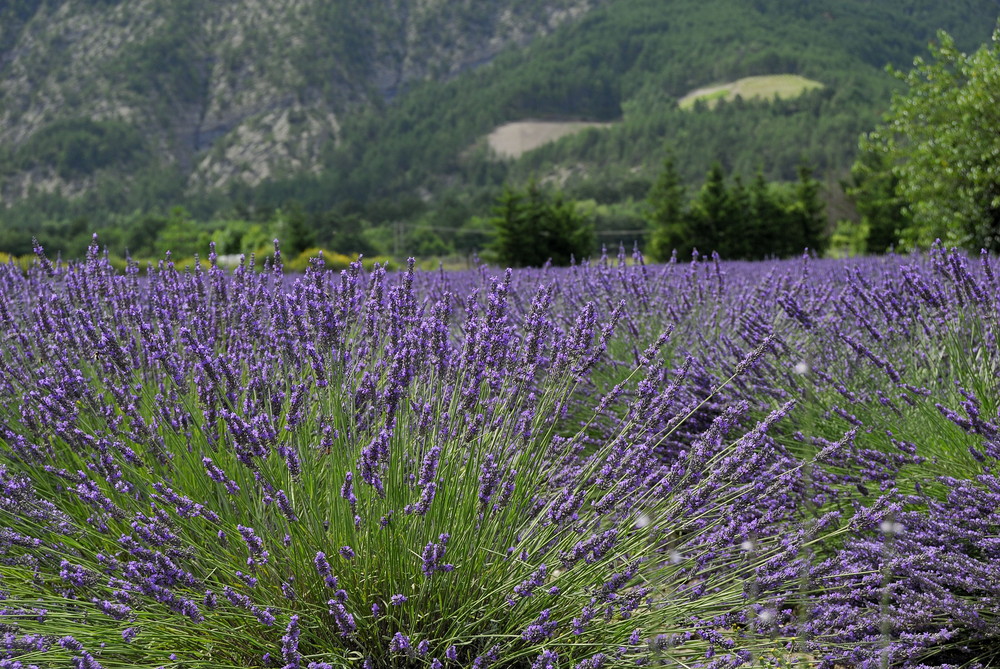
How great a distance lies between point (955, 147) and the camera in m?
14.6

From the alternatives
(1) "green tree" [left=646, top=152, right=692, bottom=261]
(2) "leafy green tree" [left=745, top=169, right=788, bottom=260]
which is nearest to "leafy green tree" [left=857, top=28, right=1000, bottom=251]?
(1) "green tree" [left=646, top=152, right=692, bottom=261]

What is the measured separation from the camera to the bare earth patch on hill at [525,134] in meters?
133

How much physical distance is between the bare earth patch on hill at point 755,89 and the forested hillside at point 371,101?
2616mm

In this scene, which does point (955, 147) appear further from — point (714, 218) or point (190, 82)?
point (190, 82)

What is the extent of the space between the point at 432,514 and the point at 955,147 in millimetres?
15603

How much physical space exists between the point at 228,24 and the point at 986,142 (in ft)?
622

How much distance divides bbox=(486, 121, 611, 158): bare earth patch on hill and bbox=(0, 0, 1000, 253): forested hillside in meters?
2.52

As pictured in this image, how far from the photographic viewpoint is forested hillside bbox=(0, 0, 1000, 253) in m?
112

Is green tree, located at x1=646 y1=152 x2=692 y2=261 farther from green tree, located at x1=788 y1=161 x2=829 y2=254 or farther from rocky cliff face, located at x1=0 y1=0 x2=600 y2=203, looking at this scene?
rocky cliff face, located at x1=0 y1=0 x2=600 y2=203

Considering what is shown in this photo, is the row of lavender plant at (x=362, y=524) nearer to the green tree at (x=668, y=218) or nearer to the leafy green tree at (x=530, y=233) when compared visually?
the leafy green tree at (x=530, y=233)

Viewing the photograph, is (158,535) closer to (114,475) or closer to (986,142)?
(114,475)

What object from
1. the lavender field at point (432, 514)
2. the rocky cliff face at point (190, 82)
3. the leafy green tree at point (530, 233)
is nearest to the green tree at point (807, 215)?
the leafy green tree at point (530, 233)

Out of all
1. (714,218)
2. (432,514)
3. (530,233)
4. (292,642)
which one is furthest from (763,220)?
(292,642)

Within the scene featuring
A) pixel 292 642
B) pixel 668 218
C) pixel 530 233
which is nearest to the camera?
pixel 292 642
